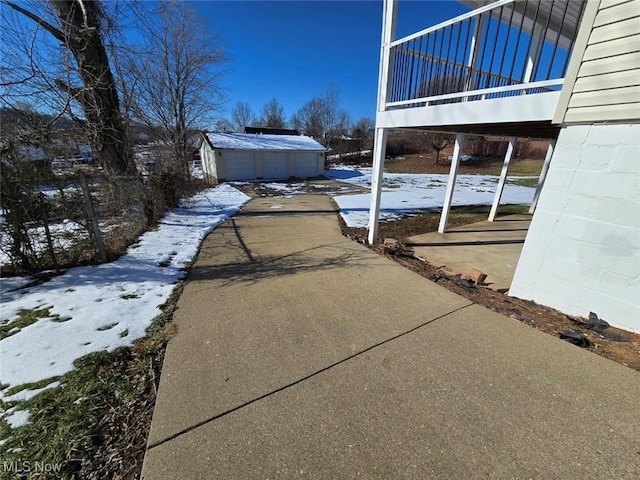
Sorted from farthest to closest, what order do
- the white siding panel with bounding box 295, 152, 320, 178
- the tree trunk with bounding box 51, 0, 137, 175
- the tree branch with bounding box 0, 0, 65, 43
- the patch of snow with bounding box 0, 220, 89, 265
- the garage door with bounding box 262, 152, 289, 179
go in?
the white siding panel with bounding box 295, 152, 320, 178 → the garage door with bounding box 262, 152, 289, 179 → the tree trunk with bounding box 51, 0, 137, 175 → the tree branch with bounding box 0, 0, 65, 43 → the patch of snow with bounding box 0, 220, 89, 265

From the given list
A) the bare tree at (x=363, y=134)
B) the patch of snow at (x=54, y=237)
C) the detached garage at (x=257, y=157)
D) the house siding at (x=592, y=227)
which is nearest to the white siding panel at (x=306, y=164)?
the detached garage at (x=257, y=157)

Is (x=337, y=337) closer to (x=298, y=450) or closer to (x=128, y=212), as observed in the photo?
(x=298, y=450)

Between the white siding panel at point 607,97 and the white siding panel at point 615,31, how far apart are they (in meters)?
0.39

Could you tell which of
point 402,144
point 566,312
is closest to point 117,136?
point 566,312

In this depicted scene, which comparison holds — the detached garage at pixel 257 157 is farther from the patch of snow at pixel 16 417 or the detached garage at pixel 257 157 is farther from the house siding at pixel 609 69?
the house siding at pixel 609 69

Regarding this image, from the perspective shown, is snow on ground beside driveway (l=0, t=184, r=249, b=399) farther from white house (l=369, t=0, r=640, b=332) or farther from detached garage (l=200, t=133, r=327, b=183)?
detached garage (l=200, t=133, r=327, b=183)

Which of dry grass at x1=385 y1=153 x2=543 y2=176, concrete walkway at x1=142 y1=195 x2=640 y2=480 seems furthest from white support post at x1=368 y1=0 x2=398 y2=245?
dry grass at x1=385 y1=153 x2=543 y2=176

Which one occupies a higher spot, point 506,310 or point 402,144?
point 402,144

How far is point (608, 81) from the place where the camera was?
86.6 inches

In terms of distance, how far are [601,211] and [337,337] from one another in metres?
2.62

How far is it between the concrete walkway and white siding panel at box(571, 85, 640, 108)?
2074mm

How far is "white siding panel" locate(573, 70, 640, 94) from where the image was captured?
2.09 meters

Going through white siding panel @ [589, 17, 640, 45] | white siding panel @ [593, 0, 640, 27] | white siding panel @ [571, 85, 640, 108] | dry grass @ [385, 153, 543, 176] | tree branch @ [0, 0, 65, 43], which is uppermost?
tree branch @ [0, 0, 65, 43]

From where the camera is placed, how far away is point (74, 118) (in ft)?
14.9
